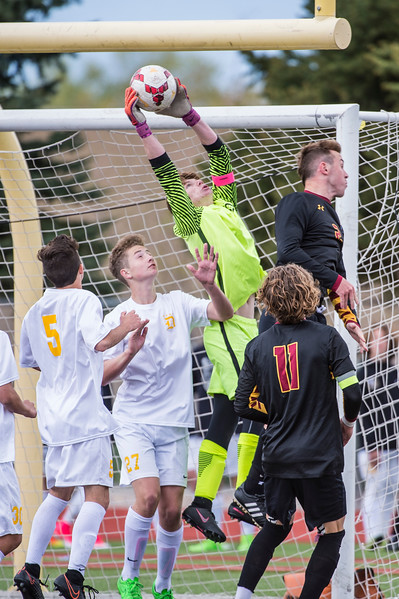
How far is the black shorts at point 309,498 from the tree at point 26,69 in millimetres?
10212

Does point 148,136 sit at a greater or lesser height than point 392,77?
lesser

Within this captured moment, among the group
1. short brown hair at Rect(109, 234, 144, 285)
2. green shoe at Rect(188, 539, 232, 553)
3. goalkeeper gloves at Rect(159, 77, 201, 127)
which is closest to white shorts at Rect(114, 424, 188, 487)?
short brown hair at Rect(109, 234, 144, 285)

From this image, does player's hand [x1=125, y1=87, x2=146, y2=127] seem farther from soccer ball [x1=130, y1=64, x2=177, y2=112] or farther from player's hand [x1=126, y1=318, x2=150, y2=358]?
player's hand [x1=126, y1=318, x2=150, y2=358]

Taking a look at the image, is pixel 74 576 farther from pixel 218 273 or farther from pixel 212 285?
pixel 218 273

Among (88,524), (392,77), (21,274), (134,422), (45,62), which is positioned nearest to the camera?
(88,524)

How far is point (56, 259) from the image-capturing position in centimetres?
443

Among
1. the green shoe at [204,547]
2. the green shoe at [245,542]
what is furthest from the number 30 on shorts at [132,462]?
the green shoe at [245,542]

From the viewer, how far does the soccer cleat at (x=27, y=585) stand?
13.5 feet

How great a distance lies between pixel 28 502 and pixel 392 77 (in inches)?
576

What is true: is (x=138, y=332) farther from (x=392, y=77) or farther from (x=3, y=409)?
(x=392, y=77)

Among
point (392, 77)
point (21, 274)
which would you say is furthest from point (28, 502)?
point (392, 77)

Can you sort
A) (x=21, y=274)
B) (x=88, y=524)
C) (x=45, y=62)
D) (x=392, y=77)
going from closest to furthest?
(x=88, y=524) → (x=21, y=274) → (x=45, y=62) → (x=392, y=77)

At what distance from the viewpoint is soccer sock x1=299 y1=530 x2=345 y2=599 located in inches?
152

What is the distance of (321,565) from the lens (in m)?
3.87
